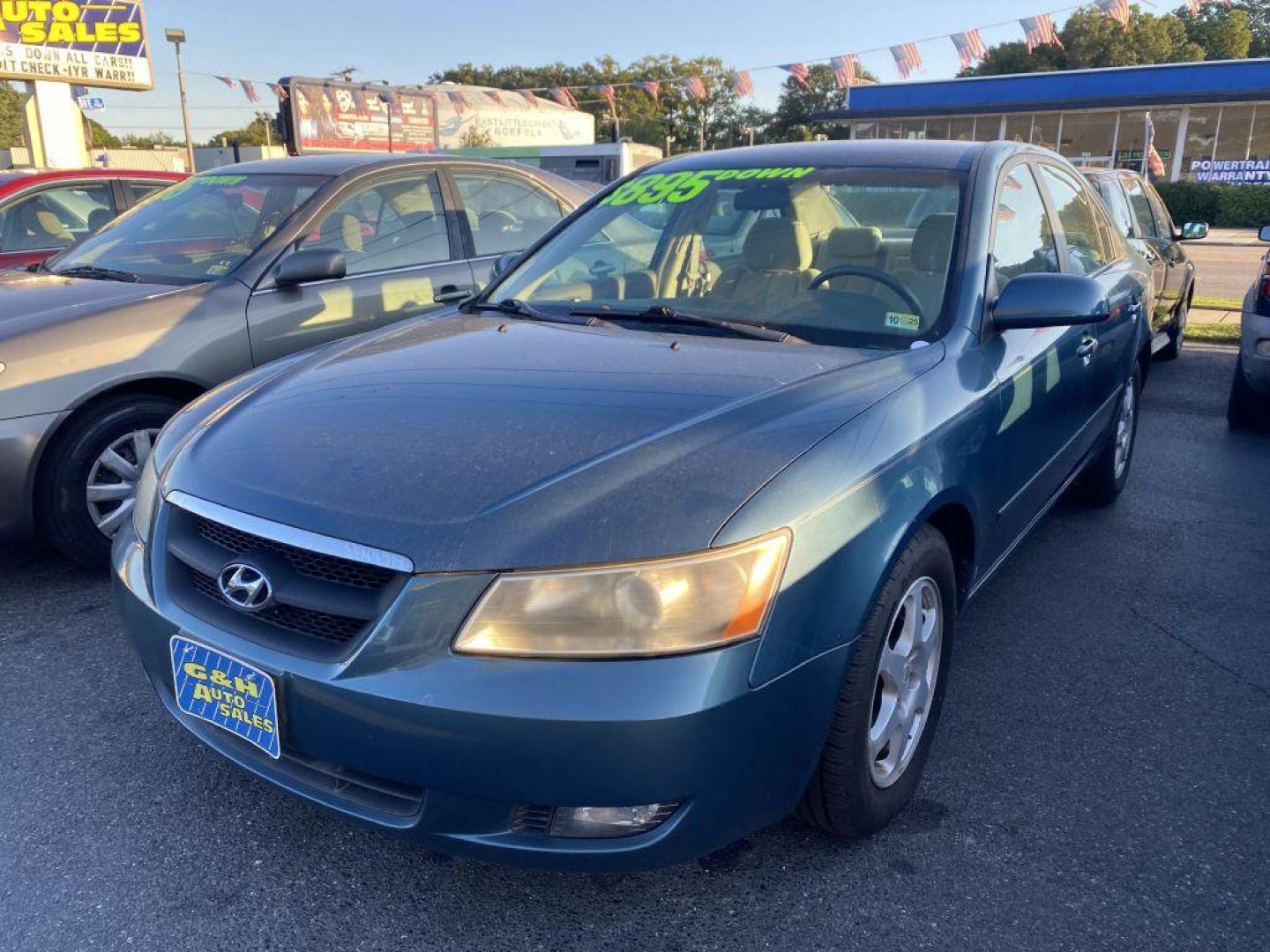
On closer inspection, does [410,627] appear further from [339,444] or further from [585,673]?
[339,444]

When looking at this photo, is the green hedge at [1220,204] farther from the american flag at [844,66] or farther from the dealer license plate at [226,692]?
the dealer license plate at [226,692]

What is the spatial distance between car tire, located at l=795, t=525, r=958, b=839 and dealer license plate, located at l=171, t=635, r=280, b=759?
1110 millimetres

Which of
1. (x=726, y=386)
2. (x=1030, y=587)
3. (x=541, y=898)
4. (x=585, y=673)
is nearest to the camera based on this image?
(x=585, y=673)

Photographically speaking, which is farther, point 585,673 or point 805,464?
point 805,464

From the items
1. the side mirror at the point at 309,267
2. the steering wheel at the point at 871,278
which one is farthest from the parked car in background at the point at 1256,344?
the side mirror at the point at 309,267

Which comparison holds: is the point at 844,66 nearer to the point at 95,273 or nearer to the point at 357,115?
the point at 357,115

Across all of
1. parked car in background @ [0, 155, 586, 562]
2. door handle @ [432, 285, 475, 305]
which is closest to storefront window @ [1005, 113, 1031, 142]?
parked car in background @ [0, 155, 586, 562]

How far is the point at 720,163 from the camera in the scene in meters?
3.50

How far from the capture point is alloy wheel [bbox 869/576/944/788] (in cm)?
221

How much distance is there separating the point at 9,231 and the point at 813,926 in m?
7.41

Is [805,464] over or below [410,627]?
over

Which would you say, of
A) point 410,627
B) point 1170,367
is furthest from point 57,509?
point 1170,367

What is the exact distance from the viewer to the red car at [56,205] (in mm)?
6914

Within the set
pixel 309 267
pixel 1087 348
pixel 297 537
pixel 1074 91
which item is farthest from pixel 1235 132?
pixel 297 537
